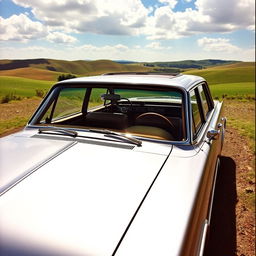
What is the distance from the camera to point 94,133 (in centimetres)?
234

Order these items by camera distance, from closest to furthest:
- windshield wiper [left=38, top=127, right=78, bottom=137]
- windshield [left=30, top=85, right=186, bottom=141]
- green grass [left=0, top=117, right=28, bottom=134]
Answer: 1. windshield wiper [left=38, top=127, right=78, bottom=137]
2. windshield [left=30, top=85, right=186, bottom=141]
3. green grass [left=0, top=117, right=28, bottom=134]

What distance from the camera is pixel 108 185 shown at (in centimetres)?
153

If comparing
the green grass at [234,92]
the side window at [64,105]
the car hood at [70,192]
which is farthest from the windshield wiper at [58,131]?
A: the green grass at [234,92]

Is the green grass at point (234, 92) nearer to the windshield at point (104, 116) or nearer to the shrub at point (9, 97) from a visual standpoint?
the shrub at point (9, 97)

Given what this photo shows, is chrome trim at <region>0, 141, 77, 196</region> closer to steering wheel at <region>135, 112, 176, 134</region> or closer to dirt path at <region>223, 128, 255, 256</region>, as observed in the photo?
steering wheel at <region>135, 112, 176, 134</region>

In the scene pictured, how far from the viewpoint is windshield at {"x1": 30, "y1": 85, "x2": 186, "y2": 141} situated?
2.44 m

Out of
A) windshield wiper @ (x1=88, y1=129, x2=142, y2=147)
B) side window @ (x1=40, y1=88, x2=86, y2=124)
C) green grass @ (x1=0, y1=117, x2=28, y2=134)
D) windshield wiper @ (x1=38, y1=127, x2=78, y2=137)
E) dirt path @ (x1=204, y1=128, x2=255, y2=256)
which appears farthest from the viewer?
green grass @ (x1=0, y1=117, x2=28, y2=134)

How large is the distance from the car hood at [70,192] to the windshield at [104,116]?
34cm

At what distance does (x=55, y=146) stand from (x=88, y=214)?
908mm

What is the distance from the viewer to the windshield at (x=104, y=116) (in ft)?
8.01

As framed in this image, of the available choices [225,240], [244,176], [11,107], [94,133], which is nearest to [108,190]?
[94,133]

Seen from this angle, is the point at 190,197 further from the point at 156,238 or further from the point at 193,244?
the point at 156,238

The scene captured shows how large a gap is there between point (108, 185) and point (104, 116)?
131 cm

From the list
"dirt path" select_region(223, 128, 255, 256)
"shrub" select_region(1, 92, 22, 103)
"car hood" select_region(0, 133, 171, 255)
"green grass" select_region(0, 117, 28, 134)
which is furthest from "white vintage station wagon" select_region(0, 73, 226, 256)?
"shrub" select_region(1, 92, 22, 103)
